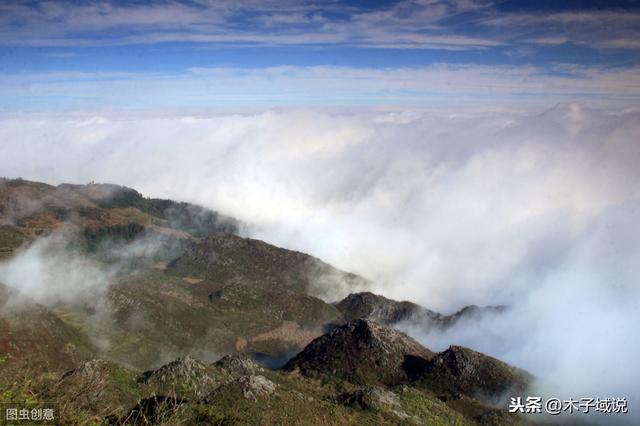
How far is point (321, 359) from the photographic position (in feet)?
538

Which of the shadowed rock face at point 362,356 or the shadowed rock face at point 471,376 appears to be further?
the shadowed rock face at point 362,356

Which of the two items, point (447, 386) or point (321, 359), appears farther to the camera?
point (321, 359)

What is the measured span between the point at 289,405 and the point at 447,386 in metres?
72.0

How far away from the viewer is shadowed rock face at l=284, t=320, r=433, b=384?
15625 centimetres

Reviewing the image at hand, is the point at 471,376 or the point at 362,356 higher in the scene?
the point at 471,376

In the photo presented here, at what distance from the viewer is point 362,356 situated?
16212 cm

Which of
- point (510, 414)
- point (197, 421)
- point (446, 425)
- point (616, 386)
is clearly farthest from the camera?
point (616, 386)

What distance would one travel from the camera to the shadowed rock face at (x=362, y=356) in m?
156

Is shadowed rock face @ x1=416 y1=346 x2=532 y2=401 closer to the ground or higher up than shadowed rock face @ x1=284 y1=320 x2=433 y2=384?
higher up

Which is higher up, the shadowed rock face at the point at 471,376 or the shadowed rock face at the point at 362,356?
the shadowed rock face at the point at 471,376

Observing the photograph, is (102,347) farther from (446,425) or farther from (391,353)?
(446,425)

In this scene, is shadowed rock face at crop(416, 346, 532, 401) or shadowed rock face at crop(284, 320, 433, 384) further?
shadowed rock face at crop(284, 320, 433, 384)

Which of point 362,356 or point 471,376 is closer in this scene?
point 471,376

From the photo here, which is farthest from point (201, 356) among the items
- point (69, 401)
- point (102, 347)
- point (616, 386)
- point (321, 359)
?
point (69, 401)
